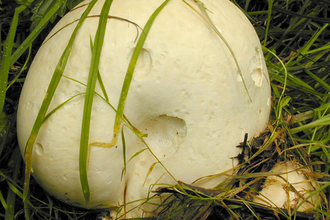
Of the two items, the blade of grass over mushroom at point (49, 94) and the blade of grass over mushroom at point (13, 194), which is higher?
the blade of grass over mushroom at point (49, 94)

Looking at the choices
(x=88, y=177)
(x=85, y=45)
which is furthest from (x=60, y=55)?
(x=88, y=177)

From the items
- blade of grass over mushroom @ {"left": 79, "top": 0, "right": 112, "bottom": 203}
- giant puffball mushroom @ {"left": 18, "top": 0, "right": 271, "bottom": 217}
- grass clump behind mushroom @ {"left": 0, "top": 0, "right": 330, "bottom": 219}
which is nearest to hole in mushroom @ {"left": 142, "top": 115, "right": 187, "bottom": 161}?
giant puffball mushroom @ {"left": 18, "top": 0, "right": 271, "bottom": 217}

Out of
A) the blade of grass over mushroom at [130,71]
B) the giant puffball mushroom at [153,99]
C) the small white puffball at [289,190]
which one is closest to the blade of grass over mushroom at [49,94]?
the giant puffball mushroom at [153,99]

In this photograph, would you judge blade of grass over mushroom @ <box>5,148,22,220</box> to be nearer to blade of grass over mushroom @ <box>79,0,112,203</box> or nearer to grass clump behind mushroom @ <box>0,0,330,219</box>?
grass clump behind mushroom @ <box>0,0,330,219</box>

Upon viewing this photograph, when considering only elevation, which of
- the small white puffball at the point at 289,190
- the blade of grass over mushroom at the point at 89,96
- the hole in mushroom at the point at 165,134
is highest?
the blade of grass over mushroom at the point at 89,96

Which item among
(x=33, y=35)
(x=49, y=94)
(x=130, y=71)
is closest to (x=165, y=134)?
(x=130, y=71)

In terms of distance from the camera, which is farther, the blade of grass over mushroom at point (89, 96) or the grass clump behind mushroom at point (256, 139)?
the grass clump behind mushroom at point (256, 139)

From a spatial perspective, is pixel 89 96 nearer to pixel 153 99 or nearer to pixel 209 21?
pixel 153 99

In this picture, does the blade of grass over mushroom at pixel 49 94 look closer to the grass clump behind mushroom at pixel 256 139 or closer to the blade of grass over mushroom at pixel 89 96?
the blade of grass over mushroom at pixel 89 96
